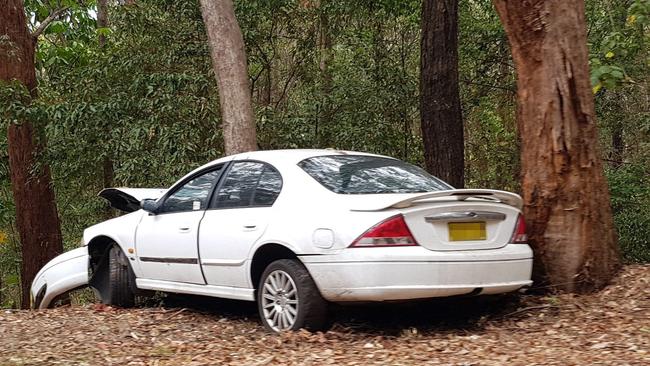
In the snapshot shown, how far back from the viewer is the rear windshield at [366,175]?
593 centimetres

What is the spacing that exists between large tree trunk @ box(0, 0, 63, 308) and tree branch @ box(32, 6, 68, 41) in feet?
1.08

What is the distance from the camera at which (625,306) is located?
577 centimetres

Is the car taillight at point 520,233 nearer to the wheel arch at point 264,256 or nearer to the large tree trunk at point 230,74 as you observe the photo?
the wheel arch at point 264,256

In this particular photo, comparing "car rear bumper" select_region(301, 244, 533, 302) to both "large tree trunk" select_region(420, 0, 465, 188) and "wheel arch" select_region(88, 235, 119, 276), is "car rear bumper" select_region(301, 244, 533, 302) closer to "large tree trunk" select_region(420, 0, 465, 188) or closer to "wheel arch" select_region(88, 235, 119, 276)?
"wheel arch" select_region(88, 235, 119, 276)

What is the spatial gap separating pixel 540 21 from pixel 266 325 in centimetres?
345

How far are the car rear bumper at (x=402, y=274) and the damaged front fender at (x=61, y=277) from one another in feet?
12.5

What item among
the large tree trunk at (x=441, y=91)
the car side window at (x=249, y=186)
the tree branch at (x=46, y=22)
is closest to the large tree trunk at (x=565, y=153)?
the car side window at (x=249, y=186)

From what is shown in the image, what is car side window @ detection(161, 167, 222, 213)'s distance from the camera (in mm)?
6875

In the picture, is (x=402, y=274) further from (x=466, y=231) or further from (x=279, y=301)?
(x=279, y=301)

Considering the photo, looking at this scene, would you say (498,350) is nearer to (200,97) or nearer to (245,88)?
(245,88)

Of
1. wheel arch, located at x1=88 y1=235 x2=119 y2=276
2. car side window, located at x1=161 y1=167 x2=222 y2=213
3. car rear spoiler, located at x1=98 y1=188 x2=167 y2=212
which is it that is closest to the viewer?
car side window, located at x1=161 y1=167 x2=222 y2=213

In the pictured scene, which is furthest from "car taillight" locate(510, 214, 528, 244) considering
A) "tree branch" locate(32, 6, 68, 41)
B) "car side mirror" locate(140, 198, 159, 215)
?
"tree branch" locate(32, 6, 68, 41)

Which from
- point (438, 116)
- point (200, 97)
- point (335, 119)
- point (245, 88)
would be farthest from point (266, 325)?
point (335, 119)

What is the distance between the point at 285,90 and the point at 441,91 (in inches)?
198
